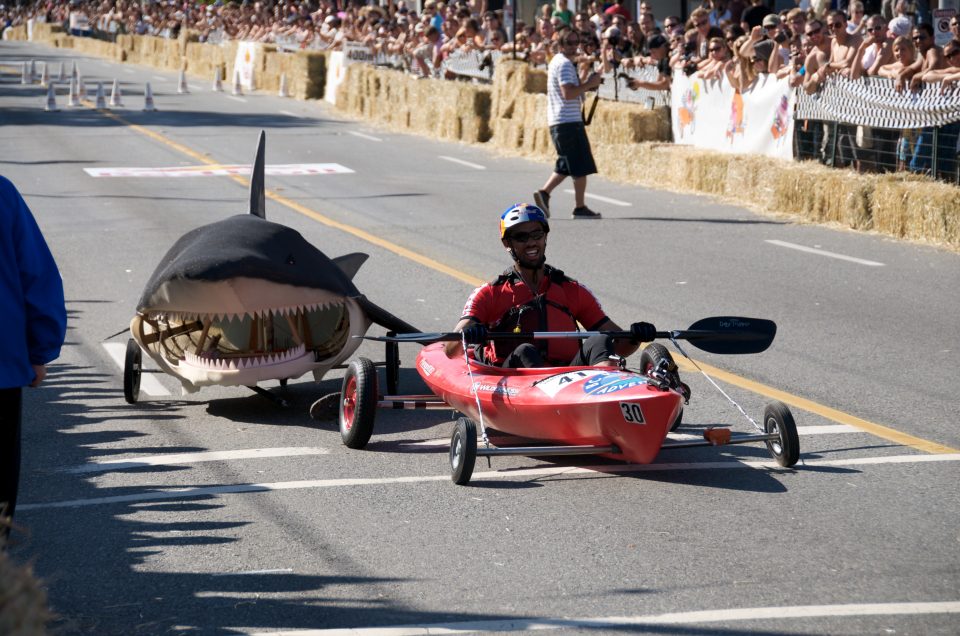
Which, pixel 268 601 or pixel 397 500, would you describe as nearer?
pixel 268 601

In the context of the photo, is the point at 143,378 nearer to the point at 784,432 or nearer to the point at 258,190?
the point at 258,190

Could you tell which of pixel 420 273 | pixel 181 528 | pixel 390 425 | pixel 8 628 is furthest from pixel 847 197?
pixel 8 628

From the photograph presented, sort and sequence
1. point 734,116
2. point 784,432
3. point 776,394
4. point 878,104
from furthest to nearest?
point 734,116 < point 878,104 < point 776,394 < point 784,432

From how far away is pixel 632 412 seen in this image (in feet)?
22.2

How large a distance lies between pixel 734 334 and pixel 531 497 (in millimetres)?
1575

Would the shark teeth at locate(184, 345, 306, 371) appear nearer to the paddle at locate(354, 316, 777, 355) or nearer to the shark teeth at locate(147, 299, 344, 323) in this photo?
the shark teeth at locate(147, 299, 344, 323)

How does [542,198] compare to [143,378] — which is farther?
[542,198]

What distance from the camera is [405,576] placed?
18.7ft

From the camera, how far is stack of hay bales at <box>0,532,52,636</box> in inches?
116

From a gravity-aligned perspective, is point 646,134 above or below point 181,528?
above

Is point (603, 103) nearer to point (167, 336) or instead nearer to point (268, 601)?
point (167, 336)

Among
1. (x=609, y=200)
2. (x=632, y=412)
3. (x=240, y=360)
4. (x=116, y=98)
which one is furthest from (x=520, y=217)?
(x=116, y=98)

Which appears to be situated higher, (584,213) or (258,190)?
(258,190)

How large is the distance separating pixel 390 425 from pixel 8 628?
5.56m
